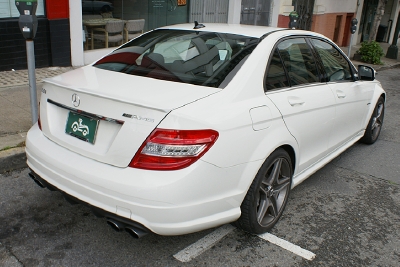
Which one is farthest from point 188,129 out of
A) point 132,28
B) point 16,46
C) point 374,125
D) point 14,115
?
point 132,28

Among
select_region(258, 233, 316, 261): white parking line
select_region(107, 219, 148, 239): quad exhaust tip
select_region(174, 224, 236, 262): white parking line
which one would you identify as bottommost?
select_region(258, 233, 316, 261): white parking line

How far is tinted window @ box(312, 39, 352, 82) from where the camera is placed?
4.36 m

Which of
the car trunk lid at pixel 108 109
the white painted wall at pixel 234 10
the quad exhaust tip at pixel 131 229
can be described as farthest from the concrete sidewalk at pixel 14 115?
the white painted wall at pixel 234 10

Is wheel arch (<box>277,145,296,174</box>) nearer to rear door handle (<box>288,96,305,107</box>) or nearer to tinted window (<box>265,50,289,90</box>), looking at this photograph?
rear door handle (<box>288,96,305,107</box>)

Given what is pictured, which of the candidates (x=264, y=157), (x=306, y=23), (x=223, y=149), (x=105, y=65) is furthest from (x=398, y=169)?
(x=306, y=23)

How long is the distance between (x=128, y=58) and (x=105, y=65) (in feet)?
0.68

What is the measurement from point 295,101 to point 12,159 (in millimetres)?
2935

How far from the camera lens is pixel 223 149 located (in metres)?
2.79

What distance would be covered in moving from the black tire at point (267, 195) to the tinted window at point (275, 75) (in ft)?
1.70

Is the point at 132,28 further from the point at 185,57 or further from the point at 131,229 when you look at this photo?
the point at 131,229

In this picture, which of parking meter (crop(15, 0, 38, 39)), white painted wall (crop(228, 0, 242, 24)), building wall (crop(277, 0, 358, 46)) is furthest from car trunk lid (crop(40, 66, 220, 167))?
building wall (crop(277, 0, 358, 46))

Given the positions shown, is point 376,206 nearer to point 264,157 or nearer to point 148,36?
point 264,157

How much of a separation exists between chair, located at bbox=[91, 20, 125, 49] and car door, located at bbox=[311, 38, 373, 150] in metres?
6.40

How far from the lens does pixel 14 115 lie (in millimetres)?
5656
